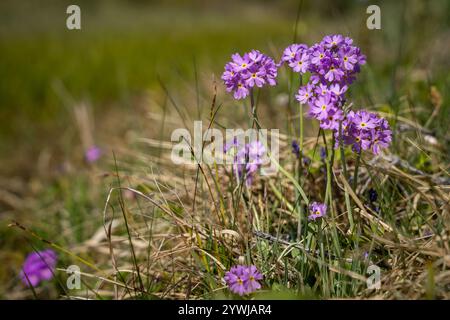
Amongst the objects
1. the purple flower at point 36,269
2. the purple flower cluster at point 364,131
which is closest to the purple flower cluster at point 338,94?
the purple flower cluster at point 364,131

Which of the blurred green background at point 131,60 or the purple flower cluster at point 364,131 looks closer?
the purple flower cluster at point 364,131

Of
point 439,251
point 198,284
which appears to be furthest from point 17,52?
point 439,251

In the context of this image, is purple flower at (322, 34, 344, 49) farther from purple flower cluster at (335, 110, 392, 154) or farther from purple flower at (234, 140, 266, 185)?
purple flower at (234, 140, 266, 185)

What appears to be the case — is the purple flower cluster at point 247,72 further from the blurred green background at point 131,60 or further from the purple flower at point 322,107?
the blurred green background at point 131,60

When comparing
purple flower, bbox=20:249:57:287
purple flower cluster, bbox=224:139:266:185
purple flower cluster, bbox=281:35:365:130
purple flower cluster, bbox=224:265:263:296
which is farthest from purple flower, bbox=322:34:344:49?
purple flower, bbox=20:249:57:287

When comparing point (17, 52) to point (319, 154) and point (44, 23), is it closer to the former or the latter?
point (44, 23)

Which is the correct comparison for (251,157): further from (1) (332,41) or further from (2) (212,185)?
(1) (332,41)
